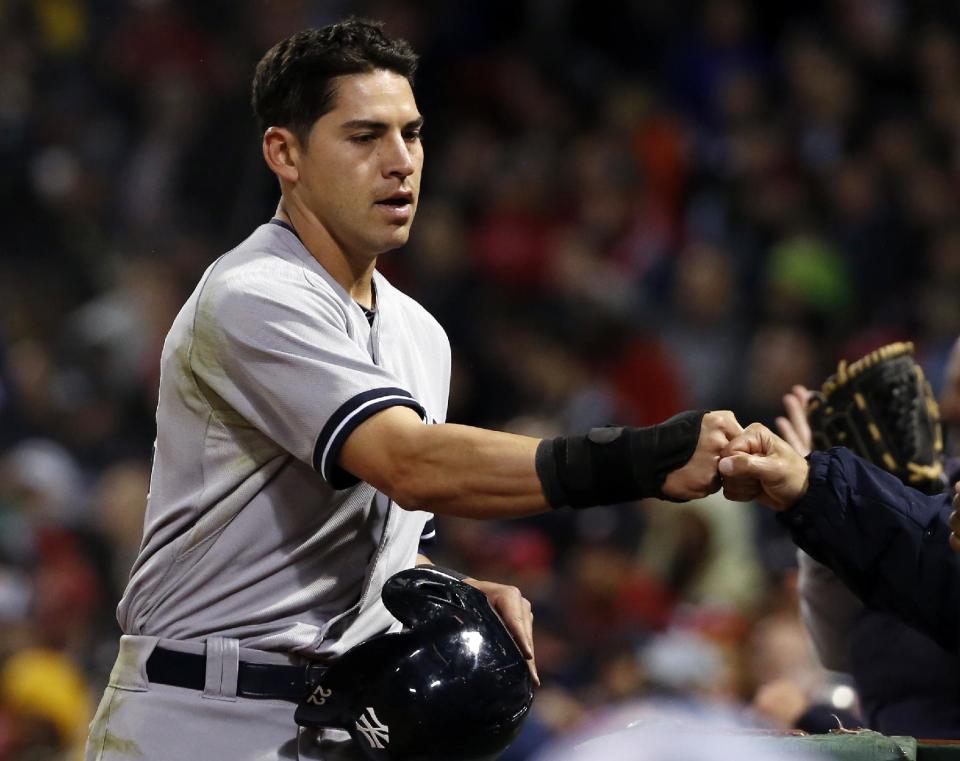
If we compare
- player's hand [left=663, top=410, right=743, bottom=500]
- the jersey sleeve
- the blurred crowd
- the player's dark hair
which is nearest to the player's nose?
the player's dark hair

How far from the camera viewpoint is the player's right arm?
2557mm

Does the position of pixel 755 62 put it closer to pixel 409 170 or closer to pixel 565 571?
pixel 565 571

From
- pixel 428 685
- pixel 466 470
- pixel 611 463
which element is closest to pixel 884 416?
pixel 611 463

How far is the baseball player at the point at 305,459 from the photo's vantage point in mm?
2602

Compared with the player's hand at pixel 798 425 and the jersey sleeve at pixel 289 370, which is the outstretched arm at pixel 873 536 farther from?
the jersey sleeve at pixel 289 370

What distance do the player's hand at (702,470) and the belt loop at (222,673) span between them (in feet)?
2.68

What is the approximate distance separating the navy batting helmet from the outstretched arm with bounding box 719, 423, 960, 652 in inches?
23.0

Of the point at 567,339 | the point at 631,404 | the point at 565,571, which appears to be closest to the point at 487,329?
the point at 567,339

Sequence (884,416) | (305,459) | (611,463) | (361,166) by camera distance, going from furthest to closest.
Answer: (884,416), (361,166), (305,459), (611,463)

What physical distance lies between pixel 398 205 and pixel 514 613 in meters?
0.80

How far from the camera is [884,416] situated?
3.45 meters

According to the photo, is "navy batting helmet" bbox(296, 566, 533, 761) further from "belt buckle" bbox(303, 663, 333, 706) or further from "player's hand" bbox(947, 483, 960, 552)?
"player's hand" bbox(947, 483, 960, 552)

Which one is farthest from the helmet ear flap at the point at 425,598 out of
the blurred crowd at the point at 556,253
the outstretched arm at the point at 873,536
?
the blurred crowd at the point at 556,253

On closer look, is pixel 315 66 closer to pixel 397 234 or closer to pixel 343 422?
pixel 397 234
